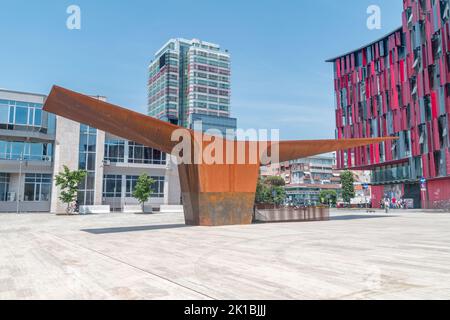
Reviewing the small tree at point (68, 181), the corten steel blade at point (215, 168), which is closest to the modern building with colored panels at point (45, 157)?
the small tree at point (68, 181)

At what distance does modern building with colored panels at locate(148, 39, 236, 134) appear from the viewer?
13762 cm

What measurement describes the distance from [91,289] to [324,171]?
122 metres

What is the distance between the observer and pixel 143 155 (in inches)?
2014

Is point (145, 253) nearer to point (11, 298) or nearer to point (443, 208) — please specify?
point (11, 298)

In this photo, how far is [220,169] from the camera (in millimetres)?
19781

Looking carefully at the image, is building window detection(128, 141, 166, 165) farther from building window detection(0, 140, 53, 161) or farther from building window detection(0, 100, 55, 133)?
building window detection(0, 100, 55, 133)

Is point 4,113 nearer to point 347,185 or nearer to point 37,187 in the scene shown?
point 37,187

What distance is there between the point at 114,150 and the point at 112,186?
4852mm

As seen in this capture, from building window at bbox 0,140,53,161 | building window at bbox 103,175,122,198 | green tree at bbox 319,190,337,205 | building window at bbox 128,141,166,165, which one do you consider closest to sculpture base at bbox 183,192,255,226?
building window at bbox 103,175,122,198

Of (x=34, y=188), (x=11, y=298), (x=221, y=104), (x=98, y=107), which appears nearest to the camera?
(x=11, y=298)

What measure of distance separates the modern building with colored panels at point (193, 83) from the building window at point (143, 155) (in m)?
81.7

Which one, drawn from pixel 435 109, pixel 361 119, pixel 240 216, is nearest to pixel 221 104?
pixel 361 119

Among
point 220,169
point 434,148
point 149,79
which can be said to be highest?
point 149,79

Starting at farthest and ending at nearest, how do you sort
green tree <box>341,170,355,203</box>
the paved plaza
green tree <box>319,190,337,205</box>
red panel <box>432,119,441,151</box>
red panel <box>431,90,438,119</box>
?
1. green tree <box>319,190,337,205</box>
2. green tree <box>341,170,355,203</box>
3. red panel <box>431,90,438,119</box>
4. red panel <box>432,119,441,151</box>
5. the paved plaza
